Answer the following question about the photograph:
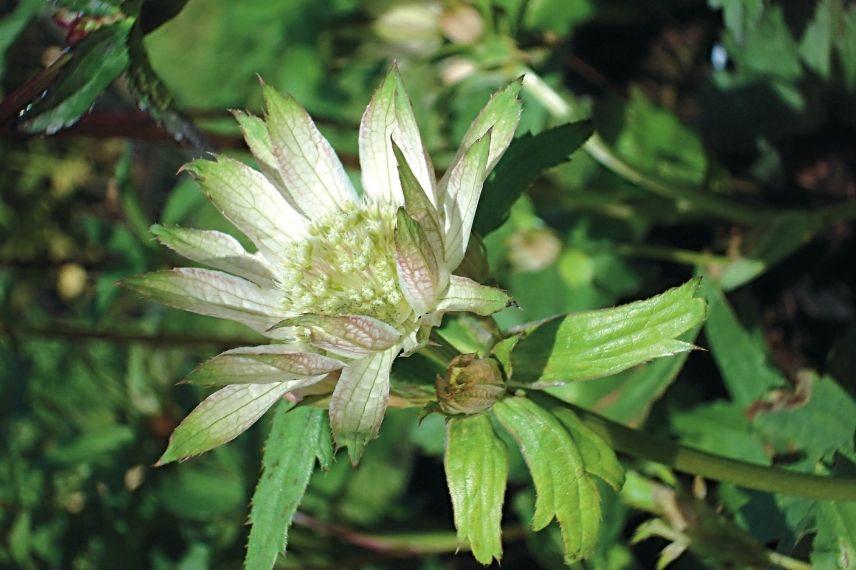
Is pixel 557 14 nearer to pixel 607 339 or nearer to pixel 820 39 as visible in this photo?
pixel 820 39

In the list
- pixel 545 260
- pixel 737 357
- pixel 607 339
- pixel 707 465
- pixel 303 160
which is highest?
pixel 303 160

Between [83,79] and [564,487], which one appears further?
[83,79]

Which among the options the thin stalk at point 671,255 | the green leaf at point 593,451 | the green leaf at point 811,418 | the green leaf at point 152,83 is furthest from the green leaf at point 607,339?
the thin stalk at point 671,255

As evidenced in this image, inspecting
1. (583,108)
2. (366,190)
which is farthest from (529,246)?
(366,190)

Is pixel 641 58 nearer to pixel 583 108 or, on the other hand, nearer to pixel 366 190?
pixel 583 108

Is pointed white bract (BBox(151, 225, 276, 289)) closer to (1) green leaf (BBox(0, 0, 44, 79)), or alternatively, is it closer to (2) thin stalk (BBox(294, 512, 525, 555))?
(1) green leaf (BBox(0, 0, 44, 79))

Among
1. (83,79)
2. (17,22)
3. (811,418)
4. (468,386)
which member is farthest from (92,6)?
(811,418)

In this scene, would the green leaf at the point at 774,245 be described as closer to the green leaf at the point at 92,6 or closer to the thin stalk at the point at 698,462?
the thin stalk at the point at 698,462
